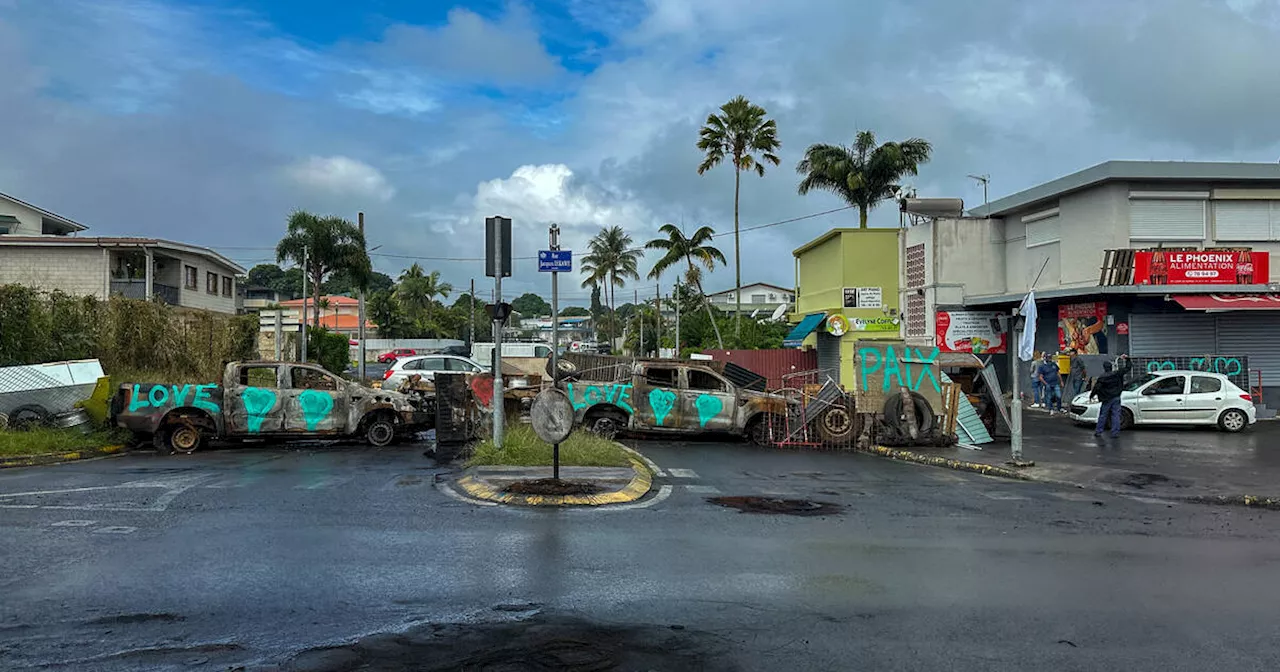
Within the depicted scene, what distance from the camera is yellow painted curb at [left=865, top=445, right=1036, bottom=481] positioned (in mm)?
13508

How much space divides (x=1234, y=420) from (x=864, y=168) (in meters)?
19.5

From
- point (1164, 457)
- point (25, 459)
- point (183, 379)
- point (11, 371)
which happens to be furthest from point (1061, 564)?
point (183, 379)

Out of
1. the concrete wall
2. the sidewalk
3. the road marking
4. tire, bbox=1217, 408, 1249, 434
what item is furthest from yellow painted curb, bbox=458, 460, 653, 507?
the concrete wall

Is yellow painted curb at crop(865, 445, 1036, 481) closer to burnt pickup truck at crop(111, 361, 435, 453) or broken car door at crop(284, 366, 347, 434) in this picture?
burnt pickup truck at crop(111, 361, 435, 453)

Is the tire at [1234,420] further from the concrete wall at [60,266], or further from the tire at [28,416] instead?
the concrete wall at [60,266]

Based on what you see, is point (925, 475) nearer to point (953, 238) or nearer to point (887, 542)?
point (887, 542)

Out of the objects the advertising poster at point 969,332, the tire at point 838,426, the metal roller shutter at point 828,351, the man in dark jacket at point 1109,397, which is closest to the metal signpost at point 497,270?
the tire at point 838,426

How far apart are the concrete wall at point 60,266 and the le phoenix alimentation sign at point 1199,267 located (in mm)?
36505

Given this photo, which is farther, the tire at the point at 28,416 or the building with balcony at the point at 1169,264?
the building with balcony at the point at 1169,264

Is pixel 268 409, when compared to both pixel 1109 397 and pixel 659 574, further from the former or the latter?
pixel 1109 397

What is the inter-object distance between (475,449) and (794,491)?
16.0 ft

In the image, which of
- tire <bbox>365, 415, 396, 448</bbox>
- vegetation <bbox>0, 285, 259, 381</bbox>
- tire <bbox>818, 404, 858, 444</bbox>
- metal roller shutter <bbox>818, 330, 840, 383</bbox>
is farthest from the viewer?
metal roller shutter <bbox>818, 330, 840, 383</bbox>

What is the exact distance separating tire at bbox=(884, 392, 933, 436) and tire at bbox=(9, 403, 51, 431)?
1535 cm

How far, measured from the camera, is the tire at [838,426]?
16703 millimetres
